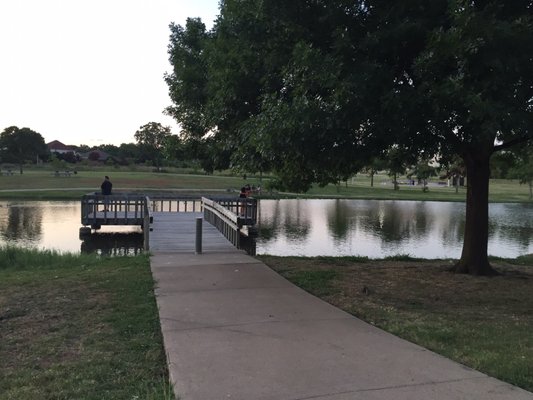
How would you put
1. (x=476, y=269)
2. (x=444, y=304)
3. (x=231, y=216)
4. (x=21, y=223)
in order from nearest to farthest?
(x=444, y=304)
(x=476, y=269)
(x=231, y=216)
(x=21, y=223)

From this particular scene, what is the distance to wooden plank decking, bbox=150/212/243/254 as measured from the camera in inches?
564

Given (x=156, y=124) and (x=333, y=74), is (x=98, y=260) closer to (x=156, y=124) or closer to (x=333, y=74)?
(x=333, y=74)

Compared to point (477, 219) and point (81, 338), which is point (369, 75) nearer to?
point (81, 338)

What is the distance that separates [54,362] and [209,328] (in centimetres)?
176

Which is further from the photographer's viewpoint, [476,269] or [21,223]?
[21,223]

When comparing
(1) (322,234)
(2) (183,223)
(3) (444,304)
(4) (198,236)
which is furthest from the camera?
(1) (322,234)

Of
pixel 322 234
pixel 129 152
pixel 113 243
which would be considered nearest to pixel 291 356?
pixel 113 243

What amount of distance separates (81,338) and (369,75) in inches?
190

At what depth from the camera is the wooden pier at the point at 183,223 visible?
15.1 m

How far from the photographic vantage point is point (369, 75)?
277 inches

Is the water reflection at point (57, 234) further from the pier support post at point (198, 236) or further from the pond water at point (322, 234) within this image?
the pier support post at point (198, 236)

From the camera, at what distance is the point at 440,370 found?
16.1ft

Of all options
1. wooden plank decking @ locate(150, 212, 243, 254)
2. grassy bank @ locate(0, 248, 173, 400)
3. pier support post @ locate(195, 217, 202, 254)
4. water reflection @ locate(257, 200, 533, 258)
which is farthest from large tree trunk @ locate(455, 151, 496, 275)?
water reflection @ locate(257, 200, 533, 258)

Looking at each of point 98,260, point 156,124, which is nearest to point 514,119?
point 98,260
